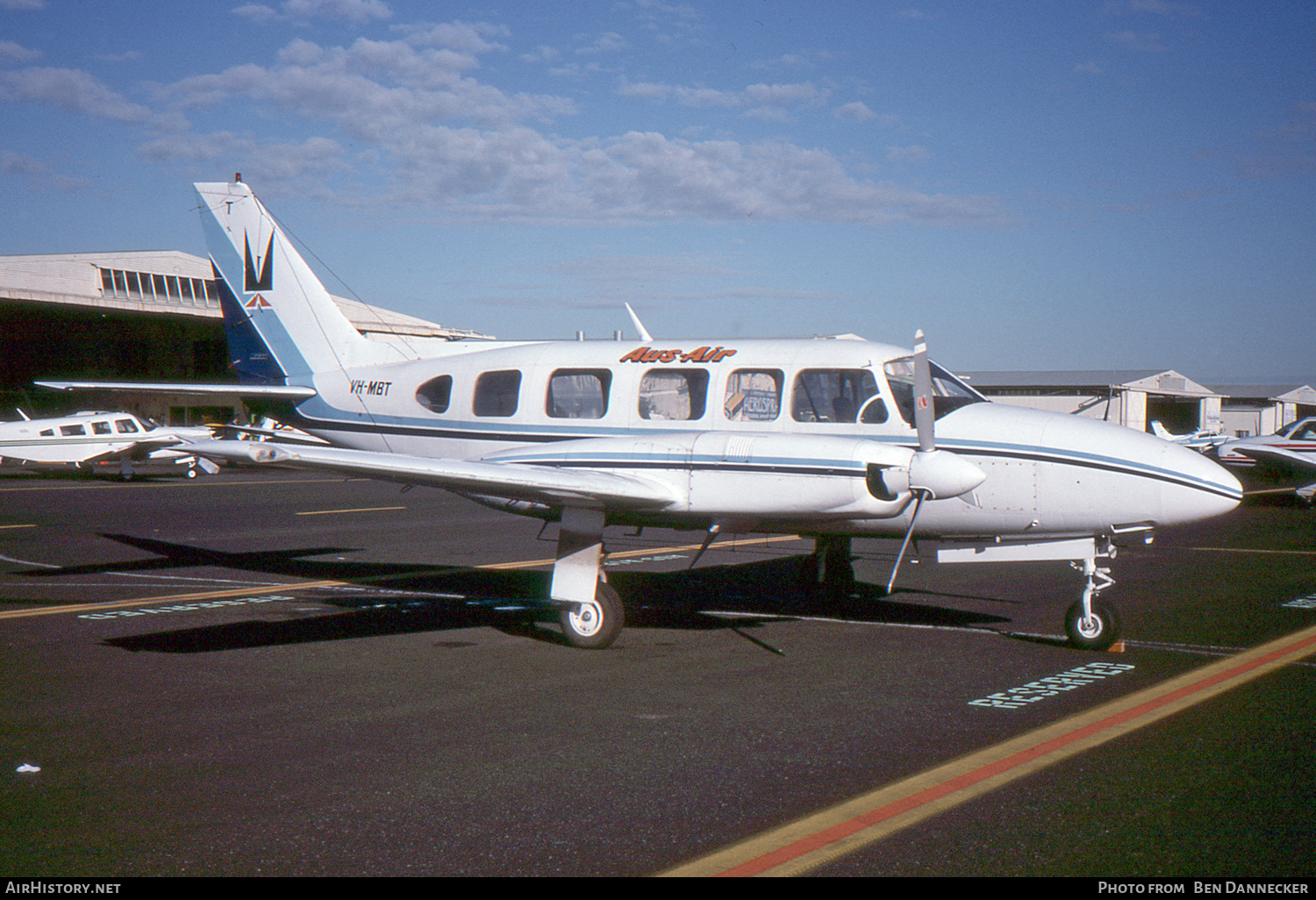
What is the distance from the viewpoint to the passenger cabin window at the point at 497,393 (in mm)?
10758

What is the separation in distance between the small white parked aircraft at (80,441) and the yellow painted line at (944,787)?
2735cm

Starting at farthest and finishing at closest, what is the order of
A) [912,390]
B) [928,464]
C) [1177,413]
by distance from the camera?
1. [1177,413]
2. [912,390]
3. [928,464]

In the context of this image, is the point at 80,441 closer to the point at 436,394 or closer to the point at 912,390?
the point at 436,394

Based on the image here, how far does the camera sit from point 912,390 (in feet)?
30.9

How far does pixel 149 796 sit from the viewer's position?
5.28m

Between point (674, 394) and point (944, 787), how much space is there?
5.36m

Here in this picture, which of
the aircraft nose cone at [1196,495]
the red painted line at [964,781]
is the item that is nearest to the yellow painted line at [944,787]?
the red painted line at [964,781]

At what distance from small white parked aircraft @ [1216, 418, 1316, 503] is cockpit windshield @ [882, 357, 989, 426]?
2074 cm

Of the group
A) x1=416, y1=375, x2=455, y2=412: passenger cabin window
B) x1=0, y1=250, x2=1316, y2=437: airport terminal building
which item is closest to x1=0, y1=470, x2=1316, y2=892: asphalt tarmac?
x1=416, y1=375, x2=455, y2=412: passenger cabin window

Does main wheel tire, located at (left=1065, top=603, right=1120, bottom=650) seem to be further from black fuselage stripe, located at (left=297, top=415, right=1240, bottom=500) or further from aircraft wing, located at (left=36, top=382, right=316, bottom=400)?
aircraft wing, located at (left=36, top=382, right=316, bottom=400)

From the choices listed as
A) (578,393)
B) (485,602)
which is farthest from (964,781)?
(485,602)

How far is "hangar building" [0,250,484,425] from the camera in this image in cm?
4944
